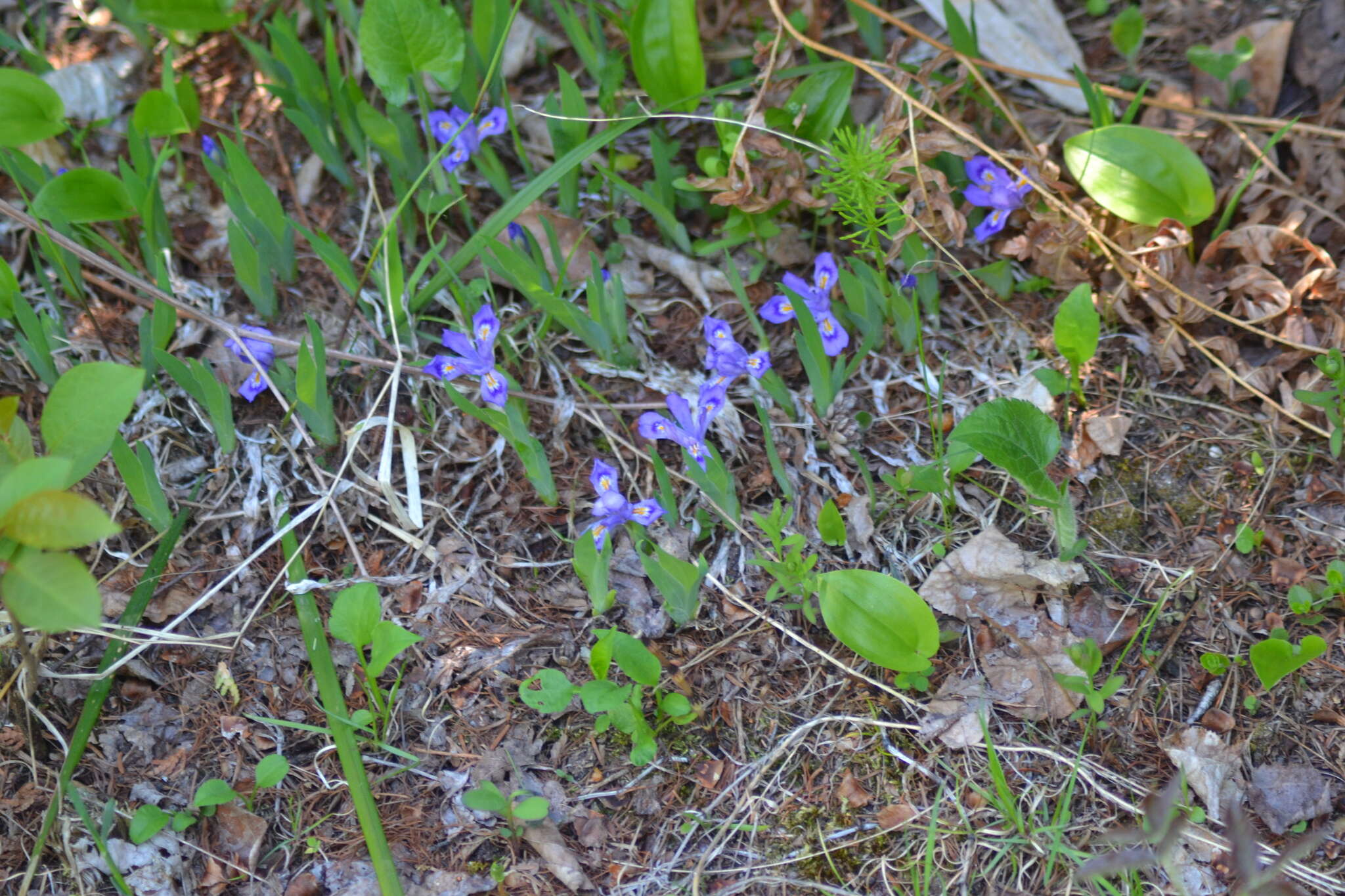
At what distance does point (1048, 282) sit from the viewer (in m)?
2.46

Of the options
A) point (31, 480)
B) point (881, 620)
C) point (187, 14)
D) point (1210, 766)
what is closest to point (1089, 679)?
point (1210, 766)

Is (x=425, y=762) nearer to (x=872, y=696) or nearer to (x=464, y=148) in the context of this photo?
(x=872, y=696)

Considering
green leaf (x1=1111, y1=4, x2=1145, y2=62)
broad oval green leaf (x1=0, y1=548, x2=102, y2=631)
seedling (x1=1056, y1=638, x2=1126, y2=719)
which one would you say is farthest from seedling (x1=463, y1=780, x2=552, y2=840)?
green leaf (x1=1111, y1=4, x2=1145, y2=62)

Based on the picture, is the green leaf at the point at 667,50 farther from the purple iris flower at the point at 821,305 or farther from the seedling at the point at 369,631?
the seedling at the point at 369,631

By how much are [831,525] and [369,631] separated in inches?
37.5

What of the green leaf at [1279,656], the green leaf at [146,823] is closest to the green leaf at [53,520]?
the green leaf at [146,823]

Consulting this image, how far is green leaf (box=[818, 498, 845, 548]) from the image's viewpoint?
6.68 ft

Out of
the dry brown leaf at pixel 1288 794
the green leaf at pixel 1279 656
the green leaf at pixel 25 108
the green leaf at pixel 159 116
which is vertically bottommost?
the dry brown leaf at pixel 1288 794

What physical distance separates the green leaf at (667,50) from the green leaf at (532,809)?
5.29 ft

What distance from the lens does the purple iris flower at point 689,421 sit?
209 centimetres

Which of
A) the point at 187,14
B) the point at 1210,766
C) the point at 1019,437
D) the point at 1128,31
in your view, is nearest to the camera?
the point at 1210,766

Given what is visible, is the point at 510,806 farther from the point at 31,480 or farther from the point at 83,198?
the point at 83,198

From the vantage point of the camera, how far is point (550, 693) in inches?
74.8

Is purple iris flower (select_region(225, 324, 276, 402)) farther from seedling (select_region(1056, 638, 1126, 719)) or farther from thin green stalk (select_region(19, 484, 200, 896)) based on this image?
seedling (select_region(1056, 638, 1126, 719))
